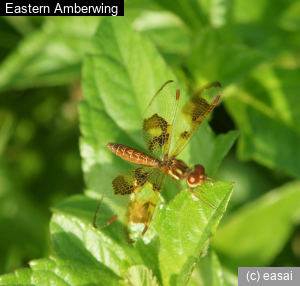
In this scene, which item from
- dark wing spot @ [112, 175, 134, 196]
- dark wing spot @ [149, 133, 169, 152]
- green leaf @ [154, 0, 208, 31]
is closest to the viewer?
dark wing spot @ [112, 175, 134, 196]

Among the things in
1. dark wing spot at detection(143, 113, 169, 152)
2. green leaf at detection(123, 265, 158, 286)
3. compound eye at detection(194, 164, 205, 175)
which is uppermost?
dark wing spot at detection(143, 113, 169, 152)

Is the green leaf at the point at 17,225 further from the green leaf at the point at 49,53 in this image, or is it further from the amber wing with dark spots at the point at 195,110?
the amber wing with dark spots at the point at 195,110

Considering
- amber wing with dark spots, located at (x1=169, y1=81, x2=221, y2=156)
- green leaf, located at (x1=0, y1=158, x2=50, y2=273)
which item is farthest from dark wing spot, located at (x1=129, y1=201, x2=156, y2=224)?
green leaf, located at (x1=0, y1=158, x2=50, y2=273)

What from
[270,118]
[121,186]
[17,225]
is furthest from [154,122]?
[17,225]

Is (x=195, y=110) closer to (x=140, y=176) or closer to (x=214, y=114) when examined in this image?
(x=140, y=176)

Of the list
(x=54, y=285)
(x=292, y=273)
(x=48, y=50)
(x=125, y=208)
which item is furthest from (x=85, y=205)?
(x=48, y=50)

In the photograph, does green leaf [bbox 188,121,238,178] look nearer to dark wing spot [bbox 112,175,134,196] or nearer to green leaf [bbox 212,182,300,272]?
dark wing spot [bbox 112,175,134,196]

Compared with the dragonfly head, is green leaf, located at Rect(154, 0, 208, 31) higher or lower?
higher

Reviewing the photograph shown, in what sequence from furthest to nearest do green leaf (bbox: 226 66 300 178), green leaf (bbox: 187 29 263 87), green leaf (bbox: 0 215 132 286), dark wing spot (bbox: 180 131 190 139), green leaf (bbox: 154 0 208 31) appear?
green leaf (bbox: 154 0 208 31) → green leaf (bbox: 226 66 300 178) → green leaf (bbox: 187 29 263 87) → dark wing spot (bbox: 180 131 190 139) → green leaf (bbox: 0 215 132 286)

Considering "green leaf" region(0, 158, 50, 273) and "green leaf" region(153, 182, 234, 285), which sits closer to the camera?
"green leaf" region(153, 182, 234, 285)
